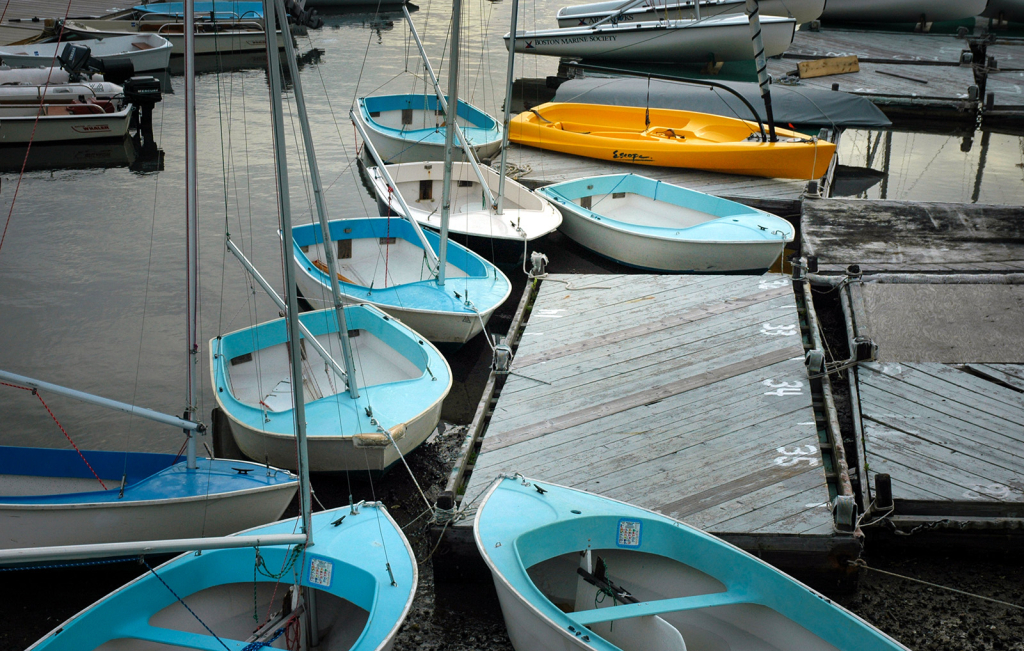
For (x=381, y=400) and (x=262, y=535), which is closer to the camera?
(x=262, y=535)

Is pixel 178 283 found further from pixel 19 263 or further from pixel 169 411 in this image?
pixel 169 411

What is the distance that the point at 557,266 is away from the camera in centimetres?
1432

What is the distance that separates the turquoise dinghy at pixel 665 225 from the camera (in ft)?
41.3

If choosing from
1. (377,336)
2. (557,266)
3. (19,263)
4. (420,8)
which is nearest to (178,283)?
(19,263)

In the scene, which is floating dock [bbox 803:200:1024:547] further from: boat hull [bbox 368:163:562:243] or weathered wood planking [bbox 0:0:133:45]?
weathered wood planking [bbox 0:0:133:45]

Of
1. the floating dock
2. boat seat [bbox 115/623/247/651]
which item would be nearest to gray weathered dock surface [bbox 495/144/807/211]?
the floating dock

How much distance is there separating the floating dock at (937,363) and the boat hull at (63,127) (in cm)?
1641

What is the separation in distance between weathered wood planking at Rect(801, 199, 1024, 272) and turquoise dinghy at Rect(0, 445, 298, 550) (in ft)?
27.9

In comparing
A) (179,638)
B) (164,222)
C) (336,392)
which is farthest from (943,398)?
(164,222)

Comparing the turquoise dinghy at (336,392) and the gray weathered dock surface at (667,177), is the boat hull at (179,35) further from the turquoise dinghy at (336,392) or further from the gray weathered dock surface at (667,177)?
the turquoise dinghy at (336,392)

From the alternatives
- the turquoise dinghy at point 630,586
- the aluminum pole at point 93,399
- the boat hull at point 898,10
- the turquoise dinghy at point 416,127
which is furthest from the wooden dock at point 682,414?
the boat hull at point 898,10

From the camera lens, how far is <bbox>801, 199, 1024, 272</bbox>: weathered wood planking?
38.2 ft

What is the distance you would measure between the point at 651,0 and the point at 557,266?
1613cm

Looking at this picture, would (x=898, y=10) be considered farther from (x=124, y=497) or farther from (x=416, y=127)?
(x=124, y=497)
